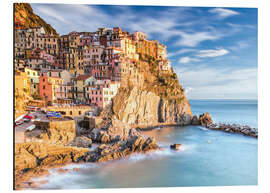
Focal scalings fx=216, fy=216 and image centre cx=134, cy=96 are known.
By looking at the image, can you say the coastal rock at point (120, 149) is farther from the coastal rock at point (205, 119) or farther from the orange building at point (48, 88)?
the coastal rock at point (205, 119)

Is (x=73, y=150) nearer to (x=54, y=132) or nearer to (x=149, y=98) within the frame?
(x=54, y=132)

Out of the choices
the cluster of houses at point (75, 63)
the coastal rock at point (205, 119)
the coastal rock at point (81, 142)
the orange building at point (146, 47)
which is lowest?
the coastal rock at point (81, 142)

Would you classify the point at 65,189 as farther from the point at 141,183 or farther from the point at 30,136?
the point at 30,136

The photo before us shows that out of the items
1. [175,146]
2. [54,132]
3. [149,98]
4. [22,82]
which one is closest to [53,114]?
[54,132]

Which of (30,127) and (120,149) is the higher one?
(30,127)

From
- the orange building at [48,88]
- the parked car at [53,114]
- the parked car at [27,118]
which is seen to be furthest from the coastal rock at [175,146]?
the orange building at [48,88]

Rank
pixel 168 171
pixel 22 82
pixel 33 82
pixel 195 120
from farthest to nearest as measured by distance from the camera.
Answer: pixel 195 120
pixel 33 82
pixel 22 82
pixel 168 171

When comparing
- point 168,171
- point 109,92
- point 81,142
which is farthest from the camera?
point 109,92
